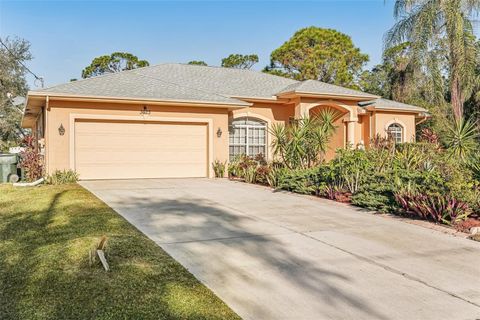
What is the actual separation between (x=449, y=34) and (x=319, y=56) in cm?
1917

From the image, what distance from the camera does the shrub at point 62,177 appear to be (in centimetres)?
1392

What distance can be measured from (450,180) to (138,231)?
5.98m

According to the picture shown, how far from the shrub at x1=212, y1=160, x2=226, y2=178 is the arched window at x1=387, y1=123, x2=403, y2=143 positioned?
950 centimetres

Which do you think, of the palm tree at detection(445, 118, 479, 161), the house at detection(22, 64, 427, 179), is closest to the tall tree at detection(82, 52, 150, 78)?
the house at detection(22, 64, 427, 179)

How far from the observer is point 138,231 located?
22.9 feet

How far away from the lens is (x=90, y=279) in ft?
14.9

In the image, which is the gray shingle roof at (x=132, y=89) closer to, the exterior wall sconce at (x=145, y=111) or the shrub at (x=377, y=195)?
the exterior wall sconce at (x=145, y=111)

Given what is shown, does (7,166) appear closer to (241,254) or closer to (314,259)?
(241,254)

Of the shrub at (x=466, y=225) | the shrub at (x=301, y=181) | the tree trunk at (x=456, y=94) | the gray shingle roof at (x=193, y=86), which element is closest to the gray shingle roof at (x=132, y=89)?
the gray shingle roof at (x=193, y=86)

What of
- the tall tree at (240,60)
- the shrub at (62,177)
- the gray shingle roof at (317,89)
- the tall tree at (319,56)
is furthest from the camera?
the tall tree at (240,60)

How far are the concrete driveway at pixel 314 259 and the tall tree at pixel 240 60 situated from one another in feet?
121

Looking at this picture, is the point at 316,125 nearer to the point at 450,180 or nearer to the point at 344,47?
the point at 450,180

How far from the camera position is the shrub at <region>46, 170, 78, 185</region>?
13.9 meters

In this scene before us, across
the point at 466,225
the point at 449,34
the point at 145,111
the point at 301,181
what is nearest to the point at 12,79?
the point at 145,111
